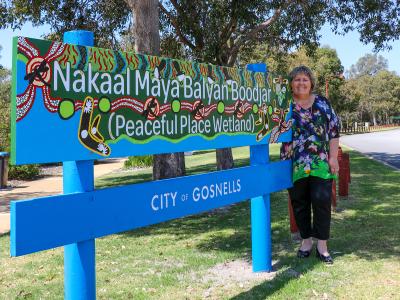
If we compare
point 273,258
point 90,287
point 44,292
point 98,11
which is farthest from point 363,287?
point 98,11

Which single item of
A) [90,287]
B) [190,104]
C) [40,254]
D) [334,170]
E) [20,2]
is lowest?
[40,254]

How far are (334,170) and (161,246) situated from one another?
93.6 inches

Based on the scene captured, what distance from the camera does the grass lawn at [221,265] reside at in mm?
Answer: 4082

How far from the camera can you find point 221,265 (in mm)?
4895

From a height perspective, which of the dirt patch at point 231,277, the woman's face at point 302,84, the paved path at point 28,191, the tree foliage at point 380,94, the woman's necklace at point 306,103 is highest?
the tree foliage at point 380,94

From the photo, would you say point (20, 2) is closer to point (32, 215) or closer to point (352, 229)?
point (352, 229)

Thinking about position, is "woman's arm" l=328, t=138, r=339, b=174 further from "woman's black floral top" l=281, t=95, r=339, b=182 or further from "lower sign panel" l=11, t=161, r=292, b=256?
"lower sign panel" l=11, t=161, r=292, b=256

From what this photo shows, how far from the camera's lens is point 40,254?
574 centimetres

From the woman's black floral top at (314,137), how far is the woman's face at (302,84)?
0.14 metres

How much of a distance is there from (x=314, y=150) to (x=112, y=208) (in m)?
2.58

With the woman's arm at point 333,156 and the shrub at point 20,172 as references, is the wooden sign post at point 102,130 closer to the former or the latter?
the woman's arm at point 333,156

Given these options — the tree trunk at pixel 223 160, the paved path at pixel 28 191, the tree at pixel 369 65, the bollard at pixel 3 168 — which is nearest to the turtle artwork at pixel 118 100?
the paved path at pixel 28 191

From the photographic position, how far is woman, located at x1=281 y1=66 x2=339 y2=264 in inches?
185

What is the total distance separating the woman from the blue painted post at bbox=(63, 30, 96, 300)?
2.65 meters
